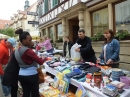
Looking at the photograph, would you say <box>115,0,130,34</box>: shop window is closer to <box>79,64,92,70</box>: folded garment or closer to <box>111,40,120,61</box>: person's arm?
<box>111,40,120,61</box>: person's arm

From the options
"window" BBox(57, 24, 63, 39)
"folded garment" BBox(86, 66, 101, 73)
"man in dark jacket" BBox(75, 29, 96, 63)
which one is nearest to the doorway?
"window" BBox(57, 24, 63, 39)

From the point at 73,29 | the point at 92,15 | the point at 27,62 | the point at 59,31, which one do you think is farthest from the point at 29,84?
the point at 59,31

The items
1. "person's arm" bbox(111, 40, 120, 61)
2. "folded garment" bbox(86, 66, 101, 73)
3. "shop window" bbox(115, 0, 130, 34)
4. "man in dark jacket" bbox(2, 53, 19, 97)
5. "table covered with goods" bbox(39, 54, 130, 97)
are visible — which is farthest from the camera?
"shop window" bbox(115, 0, 130, 34)

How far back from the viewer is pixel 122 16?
630 cm

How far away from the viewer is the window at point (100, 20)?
23.6ft

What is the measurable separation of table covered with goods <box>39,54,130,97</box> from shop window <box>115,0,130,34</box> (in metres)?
3.85

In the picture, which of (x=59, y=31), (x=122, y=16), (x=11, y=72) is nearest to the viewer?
(x=11, y=72)

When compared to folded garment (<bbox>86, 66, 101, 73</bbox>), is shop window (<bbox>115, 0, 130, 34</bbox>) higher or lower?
higher

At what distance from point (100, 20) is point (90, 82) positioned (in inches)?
229

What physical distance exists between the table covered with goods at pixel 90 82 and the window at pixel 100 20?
4582 mm

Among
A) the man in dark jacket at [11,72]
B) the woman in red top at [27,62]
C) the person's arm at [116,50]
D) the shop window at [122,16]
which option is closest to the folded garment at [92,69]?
the person's arm at [116,50]

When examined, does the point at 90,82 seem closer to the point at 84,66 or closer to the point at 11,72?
the point at 84,66

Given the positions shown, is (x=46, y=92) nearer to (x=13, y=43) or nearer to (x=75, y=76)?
(x=75, y=76)

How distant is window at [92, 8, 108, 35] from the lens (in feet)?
23.6
